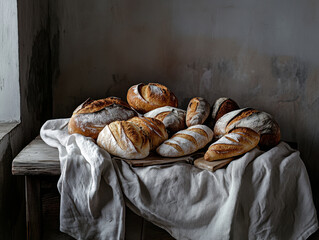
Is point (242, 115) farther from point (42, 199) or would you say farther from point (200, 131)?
point (42, 199)

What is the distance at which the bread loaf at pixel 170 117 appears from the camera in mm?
1530

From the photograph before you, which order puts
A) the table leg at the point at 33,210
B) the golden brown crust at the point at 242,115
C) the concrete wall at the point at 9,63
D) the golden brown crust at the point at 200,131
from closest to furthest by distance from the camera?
the table leg at the point at 33,210, the golden brown crust at the point at 200,131, the golden brown crust at the point at 242,115, the concrete wall at the point at 9,63

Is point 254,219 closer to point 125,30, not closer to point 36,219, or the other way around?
point 36,219

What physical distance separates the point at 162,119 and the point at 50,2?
1.09 m

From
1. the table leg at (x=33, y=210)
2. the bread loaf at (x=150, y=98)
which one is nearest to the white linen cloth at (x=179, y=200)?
the table leg at (x=33, y=210)

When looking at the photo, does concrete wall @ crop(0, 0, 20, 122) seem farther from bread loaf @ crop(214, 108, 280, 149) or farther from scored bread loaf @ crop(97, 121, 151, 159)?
bread loaf @ crop(214, 108, 280, 149)

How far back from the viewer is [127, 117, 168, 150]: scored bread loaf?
135 cm

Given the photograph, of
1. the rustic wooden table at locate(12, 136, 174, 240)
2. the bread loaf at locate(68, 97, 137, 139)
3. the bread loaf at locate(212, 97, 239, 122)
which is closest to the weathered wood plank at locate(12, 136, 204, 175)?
the rustic wooden table at locate(12, 136, 174, 240)

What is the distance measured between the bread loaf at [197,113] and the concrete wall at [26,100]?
32.4 inches

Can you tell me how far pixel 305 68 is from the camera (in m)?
Result: 2.01

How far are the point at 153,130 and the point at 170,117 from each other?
0.21 meters

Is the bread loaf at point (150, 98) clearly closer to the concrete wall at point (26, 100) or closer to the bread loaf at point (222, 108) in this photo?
the bread loaf at point (222, 108)

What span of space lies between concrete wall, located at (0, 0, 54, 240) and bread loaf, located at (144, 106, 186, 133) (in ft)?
Result: 2.17

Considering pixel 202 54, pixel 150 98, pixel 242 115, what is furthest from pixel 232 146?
pixel 202 54
